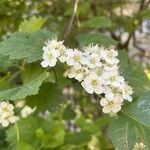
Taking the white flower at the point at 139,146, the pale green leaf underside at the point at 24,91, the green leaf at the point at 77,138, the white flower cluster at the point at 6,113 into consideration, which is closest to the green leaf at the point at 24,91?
the pale green leaf underside at the point at 24,91

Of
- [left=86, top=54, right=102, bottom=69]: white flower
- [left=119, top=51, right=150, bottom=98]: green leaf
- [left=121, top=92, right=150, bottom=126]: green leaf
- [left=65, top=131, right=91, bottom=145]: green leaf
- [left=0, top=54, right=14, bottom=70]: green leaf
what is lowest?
[left=65, top=131, right=91, bottom=145]: green leaf

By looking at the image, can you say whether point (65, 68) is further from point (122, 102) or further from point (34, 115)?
point (34, 115)

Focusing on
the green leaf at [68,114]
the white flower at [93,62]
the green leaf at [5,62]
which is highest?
the white flower at [93,62]

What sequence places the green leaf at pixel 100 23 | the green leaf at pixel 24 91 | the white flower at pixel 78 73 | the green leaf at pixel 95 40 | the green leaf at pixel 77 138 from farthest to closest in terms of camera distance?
the green leaf at pixel 77 138 < the green leaf at pixel 100 23 < the green leaf at pixel 95 40 < the white flower at pixel 78 73 < the green leaf at pixel 24 91

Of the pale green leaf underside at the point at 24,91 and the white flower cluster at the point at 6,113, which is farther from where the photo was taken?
the white flower cluster at the point at 6,113

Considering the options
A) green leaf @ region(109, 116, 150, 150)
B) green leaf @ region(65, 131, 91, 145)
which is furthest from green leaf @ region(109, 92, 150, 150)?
green leaf @ region(65, 131, 91, 145)

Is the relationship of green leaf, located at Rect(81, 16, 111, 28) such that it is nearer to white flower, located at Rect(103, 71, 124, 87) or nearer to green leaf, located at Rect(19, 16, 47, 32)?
green leaf, located at Rect(19, 16, 47, 32)

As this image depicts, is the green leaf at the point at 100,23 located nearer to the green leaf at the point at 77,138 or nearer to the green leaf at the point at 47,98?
the green leaf at the point at 47,98

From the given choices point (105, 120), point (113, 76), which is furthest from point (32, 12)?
point (113, 76)
